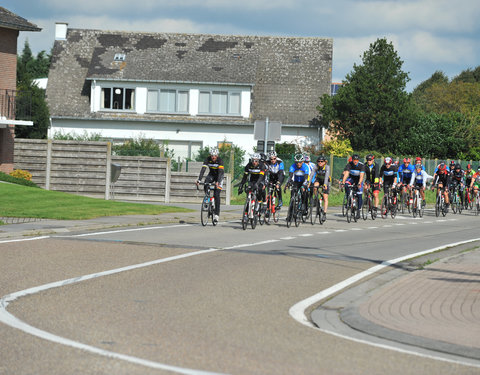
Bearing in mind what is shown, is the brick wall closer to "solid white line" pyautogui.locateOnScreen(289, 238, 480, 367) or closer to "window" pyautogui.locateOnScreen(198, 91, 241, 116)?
"window" pyautogui.locateOnScreen(198, 91, 241, 116)

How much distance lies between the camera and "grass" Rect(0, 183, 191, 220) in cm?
2045

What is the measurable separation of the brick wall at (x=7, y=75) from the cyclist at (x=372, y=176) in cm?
1612

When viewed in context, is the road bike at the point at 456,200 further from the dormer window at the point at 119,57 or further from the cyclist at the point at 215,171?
the dormer window at the point at 119,57

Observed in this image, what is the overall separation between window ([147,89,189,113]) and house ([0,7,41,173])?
1521 cm

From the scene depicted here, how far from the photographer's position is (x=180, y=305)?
8445 mm

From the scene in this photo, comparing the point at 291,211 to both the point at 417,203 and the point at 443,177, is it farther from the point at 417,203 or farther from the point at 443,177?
the point at 443,177

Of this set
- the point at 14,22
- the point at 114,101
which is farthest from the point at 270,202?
the point at 114,101

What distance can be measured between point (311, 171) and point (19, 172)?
12.5 meters

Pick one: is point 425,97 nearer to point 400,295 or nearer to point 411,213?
point 411,213

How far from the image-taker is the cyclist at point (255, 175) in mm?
19703

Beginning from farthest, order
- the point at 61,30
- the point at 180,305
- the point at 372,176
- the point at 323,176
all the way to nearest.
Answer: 1. the point at 61,30
2. the point at 372,176
3. the point at 323,176
4. the point at 180,305

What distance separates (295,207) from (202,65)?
3112cm

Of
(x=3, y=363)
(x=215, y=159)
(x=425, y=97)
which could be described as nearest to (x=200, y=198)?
(x=215, y=159)

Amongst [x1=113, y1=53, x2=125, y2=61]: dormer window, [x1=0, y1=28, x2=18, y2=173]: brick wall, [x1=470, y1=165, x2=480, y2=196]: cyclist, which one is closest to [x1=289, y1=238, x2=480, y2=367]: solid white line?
[x1=470, y1=165, x2=480, y2=196]: cyclist
